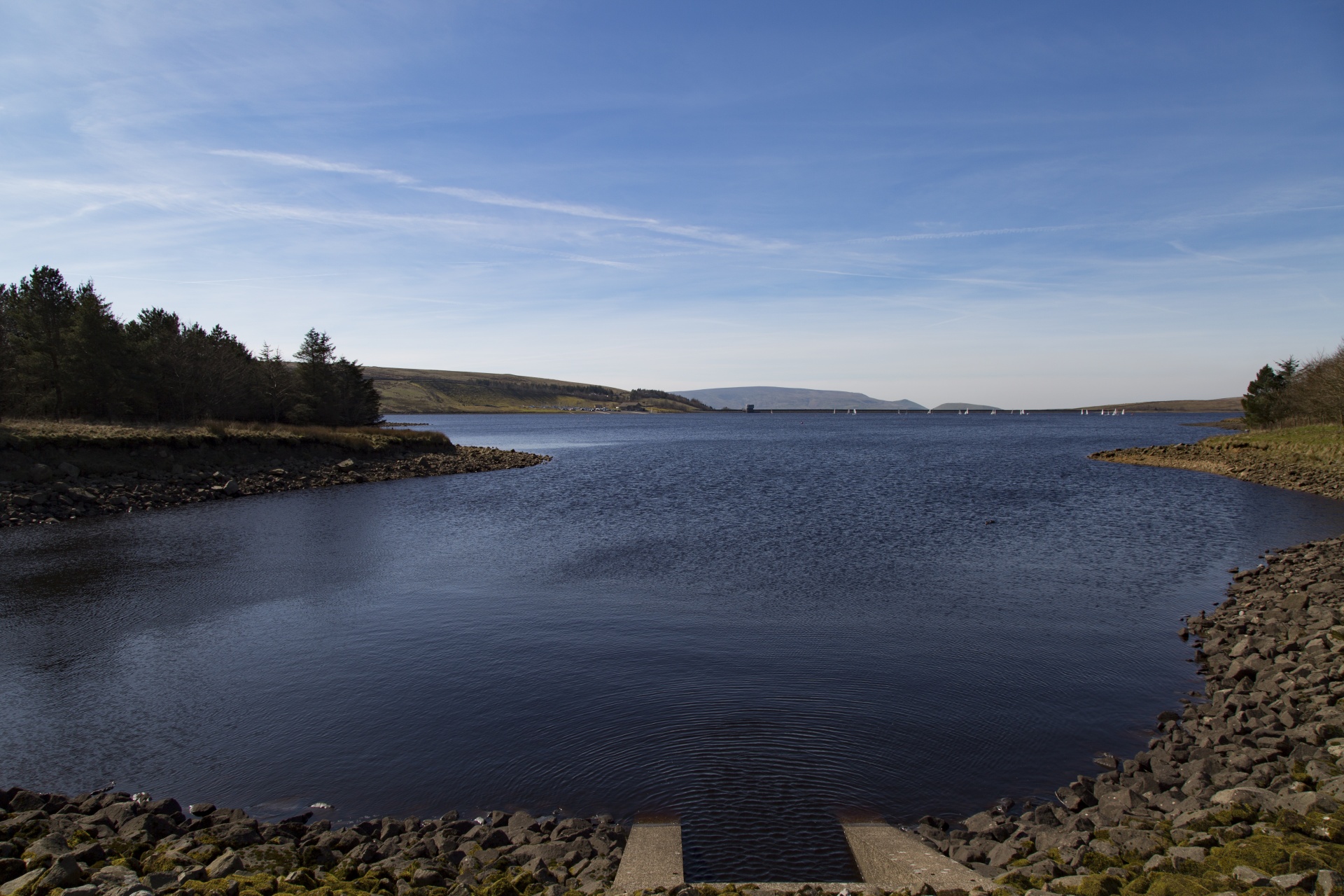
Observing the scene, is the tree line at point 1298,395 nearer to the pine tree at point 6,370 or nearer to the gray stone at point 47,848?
the gray stone at point 47,848

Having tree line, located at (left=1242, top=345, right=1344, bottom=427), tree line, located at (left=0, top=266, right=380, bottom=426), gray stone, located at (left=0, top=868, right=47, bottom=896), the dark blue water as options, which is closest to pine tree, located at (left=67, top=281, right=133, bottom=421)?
tree line, located at (left=0, top=266, right=380, bottom=426)

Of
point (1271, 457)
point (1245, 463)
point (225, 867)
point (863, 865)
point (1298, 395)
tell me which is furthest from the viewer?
point (1298, 395)

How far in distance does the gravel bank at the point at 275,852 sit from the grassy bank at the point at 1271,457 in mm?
47084

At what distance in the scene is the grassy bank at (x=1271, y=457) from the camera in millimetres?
43406

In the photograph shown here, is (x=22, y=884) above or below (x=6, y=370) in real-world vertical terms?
below

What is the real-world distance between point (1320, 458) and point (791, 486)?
35260 mm

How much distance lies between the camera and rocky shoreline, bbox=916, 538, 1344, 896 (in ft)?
20.8

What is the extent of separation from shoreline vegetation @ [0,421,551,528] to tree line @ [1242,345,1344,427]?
219ft

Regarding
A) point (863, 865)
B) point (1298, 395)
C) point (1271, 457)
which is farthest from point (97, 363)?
point (1298, 395)

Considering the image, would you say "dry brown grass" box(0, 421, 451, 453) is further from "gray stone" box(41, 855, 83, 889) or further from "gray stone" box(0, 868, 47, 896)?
"gray stone" box(41, 855, 83, 889)

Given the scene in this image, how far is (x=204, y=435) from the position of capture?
163 feet

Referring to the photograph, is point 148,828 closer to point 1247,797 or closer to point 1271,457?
point 1247,797

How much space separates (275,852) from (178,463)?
152 feet

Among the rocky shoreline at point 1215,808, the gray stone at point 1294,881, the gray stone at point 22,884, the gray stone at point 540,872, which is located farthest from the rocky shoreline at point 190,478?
the gray stone at point 1294,881
